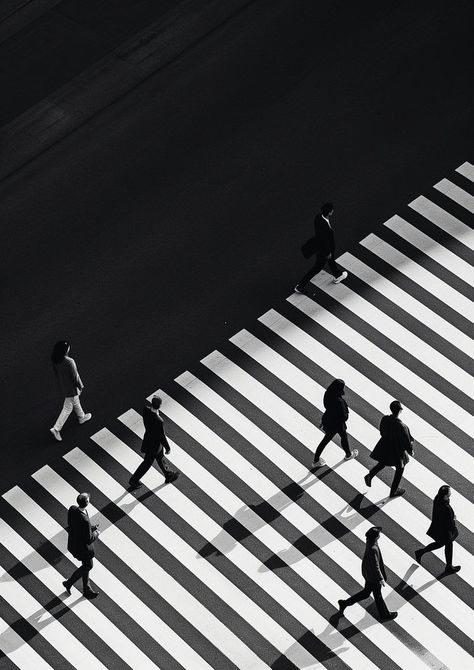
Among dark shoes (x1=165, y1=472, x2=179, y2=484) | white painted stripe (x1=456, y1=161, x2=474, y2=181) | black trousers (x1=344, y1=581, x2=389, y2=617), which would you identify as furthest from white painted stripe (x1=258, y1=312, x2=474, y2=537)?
white painted stripe (x1=456, y1=161, x2=474, y2=181)

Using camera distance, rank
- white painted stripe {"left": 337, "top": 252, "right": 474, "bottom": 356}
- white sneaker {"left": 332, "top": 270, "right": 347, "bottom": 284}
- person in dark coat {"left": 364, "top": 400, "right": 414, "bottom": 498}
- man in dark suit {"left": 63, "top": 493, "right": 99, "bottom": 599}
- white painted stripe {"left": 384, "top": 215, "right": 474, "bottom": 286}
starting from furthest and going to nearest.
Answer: white painted stripe {"left": 384, "top": 215, "right": 474, "bottom": 286} < white sneaker {"left": 332, "top": 270, "right": 347, "bottom": 284} < white painted stripe {"left": 337, "top": 252, "right": 474, "bottom": 356} < person in dark coat {"left": 364, "top": 400, "right": 414, "bottom": 498} < man in dark suit {"left": 63, "top": 493, "right": 99, "bottom": 599}

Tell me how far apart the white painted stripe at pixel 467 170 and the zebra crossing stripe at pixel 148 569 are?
9.60 metres

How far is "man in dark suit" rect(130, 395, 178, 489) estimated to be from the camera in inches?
851

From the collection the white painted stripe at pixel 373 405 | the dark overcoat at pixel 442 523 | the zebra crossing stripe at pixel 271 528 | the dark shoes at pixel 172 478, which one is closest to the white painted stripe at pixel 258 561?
the zebra crossing stripe at pixel 271 528

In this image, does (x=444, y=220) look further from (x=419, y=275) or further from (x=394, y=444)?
(x=394, y=444)

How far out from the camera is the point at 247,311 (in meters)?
25.0

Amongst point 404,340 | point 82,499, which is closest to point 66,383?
point 82,499

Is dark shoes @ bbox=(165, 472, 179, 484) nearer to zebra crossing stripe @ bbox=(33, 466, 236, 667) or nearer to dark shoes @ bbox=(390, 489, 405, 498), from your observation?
zebra crossing stripe @ bbox=(33, 466, 236, 667)

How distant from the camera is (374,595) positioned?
2044 cm

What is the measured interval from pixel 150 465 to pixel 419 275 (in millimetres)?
6375

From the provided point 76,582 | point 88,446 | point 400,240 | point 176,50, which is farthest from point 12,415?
point 176,50

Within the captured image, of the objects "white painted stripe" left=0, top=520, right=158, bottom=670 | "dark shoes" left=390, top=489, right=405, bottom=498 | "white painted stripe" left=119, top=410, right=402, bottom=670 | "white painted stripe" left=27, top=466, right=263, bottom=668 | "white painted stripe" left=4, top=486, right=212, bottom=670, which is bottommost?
"white painted stripe" left=0, top=520, right=158, bottom=670

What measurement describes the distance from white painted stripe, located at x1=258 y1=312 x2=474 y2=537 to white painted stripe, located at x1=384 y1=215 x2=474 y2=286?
7.88ft

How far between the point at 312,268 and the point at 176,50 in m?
7.04
